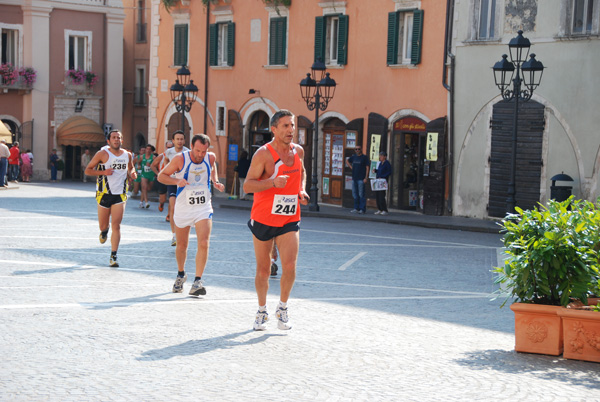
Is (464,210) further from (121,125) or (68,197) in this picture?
(121,125)

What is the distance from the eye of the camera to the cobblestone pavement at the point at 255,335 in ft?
22.4

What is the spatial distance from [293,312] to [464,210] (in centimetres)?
1741

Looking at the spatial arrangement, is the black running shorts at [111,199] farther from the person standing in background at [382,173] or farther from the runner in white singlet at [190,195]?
the person standing in background at [382,173]

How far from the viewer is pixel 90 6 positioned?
49.8 metres


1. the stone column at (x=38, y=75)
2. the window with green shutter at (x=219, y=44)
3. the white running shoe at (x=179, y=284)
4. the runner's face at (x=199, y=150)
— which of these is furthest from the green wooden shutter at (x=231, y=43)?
the white running shoe at (x=179, y=284)

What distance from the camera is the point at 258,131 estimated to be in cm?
3491

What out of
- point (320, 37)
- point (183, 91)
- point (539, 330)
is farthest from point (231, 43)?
point (539, 330)

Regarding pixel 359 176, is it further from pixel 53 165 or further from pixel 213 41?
pixel 53 165

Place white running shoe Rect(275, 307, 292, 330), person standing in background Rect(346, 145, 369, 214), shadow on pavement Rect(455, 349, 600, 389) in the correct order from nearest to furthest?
shadow on pavement Rect(455, 349, 600, 389), white running shoe Rect(275, 307, 292, 330), person standing in background Rect(346, 145, 369, 214)

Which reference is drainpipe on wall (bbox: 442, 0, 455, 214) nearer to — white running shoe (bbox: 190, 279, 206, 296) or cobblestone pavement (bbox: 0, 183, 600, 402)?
cobblestone pavement (bbox: 0, 183, 600, 402)

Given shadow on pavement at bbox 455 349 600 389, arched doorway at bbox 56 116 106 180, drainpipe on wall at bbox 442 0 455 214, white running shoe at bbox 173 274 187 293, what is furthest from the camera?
arched doorway at bbox 56 116 106 180

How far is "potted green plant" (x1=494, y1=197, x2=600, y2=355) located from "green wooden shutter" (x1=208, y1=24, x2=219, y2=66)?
28824mm

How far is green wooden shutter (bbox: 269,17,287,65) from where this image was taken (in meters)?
33.1

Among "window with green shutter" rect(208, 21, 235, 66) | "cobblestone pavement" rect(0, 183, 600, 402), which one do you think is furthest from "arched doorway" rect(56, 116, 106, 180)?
"cobblestone pavement" rect(0, 183, 600, 402)
